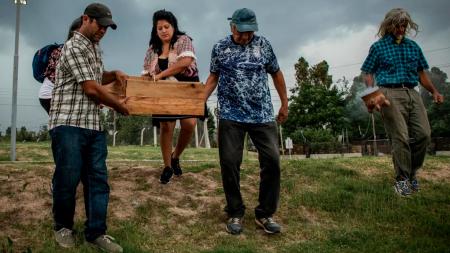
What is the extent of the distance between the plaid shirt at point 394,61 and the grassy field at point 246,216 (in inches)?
60.1

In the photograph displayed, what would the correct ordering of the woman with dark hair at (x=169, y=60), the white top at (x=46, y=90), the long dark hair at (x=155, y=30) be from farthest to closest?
the long dark hair at (x=155, y=30), the woman with dark hair at (x=169, y=60), the white top at (x=46, y=90)

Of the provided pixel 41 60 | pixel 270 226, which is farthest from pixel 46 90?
pixel 270 226

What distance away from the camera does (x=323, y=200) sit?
18.3 feet

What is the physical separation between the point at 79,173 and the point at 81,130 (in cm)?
38

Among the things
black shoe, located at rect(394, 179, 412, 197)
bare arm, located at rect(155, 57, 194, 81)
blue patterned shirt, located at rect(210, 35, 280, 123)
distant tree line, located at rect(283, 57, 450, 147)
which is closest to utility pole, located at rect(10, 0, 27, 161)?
bare arm, located at rect(155, 57, 194, 81)

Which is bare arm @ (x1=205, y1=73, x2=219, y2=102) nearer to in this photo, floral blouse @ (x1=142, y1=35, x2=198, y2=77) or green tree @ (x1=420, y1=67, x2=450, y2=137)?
floral blouse @ (x1=142, y1=35, x2=198, y2=77)

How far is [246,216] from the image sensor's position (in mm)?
4996

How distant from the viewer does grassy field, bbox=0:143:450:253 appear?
13.7 ft

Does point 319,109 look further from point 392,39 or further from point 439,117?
point 392,39

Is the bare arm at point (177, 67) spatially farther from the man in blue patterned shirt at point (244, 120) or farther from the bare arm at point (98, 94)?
the bare arm at point (98, 94)

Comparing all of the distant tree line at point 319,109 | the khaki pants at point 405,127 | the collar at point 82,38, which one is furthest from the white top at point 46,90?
the distant tree line at point 319,109

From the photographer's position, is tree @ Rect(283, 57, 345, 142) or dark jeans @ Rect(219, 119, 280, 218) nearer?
dark jeans @ Rect(219, 119, 280, 218)

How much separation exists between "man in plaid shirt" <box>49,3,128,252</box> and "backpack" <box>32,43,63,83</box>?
125cm

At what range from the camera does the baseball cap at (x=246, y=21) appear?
440 centimetres
